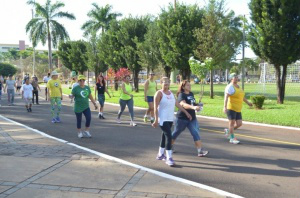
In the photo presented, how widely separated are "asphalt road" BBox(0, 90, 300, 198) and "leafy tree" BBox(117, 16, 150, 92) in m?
19.7

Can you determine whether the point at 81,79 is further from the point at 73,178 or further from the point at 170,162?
the point at 73,178

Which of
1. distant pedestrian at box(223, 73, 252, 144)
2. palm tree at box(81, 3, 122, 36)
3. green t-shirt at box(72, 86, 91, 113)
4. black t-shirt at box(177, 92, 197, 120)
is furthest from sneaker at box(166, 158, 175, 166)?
palm tree at box(81, 3, 122, 36)

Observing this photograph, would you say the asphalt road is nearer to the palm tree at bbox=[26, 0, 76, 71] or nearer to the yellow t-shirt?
the yellow t-shirt

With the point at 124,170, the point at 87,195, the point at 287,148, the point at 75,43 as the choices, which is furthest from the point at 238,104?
the point at 75,43

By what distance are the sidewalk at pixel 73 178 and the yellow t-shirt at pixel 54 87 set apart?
441 cm

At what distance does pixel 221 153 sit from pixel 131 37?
2541cm

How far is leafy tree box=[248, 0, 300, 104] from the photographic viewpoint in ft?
58.6

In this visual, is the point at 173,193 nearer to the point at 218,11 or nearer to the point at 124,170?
the point at 124,170

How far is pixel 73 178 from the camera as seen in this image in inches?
225

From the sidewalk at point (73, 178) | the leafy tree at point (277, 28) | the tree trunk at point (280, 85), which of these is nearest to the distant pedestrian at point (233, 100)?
the sidewalk at point (73, 178)

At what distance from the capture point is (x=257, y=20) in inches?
743

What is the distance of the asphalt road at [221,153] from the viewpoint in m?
5.62

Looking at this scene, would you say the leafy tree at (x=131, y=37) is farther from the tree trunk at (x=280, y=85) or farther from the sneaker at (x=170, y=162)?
the sneaker at (x=170, y=162)

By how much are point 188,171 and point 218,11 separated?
18762 millimetres
